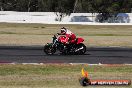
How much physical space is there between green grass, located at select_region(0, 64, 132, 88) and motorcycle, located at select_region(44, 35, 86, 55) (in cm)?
498

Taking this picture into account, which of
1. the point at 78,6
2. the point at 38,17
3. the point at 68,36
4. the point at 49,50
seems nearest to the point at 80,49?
the point at 68,36

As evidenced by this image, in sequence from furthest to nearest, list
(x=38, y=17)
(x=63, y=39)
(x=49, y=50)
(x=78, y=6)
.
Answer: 1. (x=78, y=6)
2. (x=38, y=17)
3. (x=49, y=50)
4. (x=63, y=39)

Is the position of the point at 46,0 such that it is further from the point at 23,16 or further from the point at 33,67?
the point at 33,67

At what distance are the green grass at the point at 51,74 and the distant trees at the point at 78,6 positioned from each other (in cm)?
6913

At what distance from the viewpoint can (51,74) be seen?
15.7 m

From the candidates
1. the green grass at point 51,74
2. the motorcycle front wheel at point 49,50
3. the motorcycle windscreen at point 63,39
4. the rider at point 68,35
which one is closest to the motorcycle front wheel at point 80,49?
the rider at point 68,35

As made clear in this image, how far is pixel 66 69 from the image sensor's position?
17156 mm

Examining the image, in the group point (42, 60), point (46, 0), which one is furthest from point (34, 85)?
point (46, 0)

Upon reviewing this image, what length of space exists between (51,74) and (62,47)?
26.1ft

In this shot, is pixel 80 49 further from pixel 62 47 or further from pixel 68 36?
pixel 68 36

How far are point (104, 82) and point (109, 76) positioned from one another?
295 cm

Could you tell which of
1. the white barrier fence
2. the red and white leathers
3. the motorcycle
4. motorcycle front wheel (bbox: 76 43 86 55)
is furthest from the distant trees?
the red and white leathers

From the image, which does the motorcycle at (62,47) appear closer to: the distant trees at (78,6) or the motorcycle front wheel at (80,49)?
the motorcycle front wheel at (80,49)

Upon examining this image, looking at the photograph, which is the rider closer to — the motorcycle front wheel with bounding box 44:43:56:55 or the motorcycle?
the motorcycle
